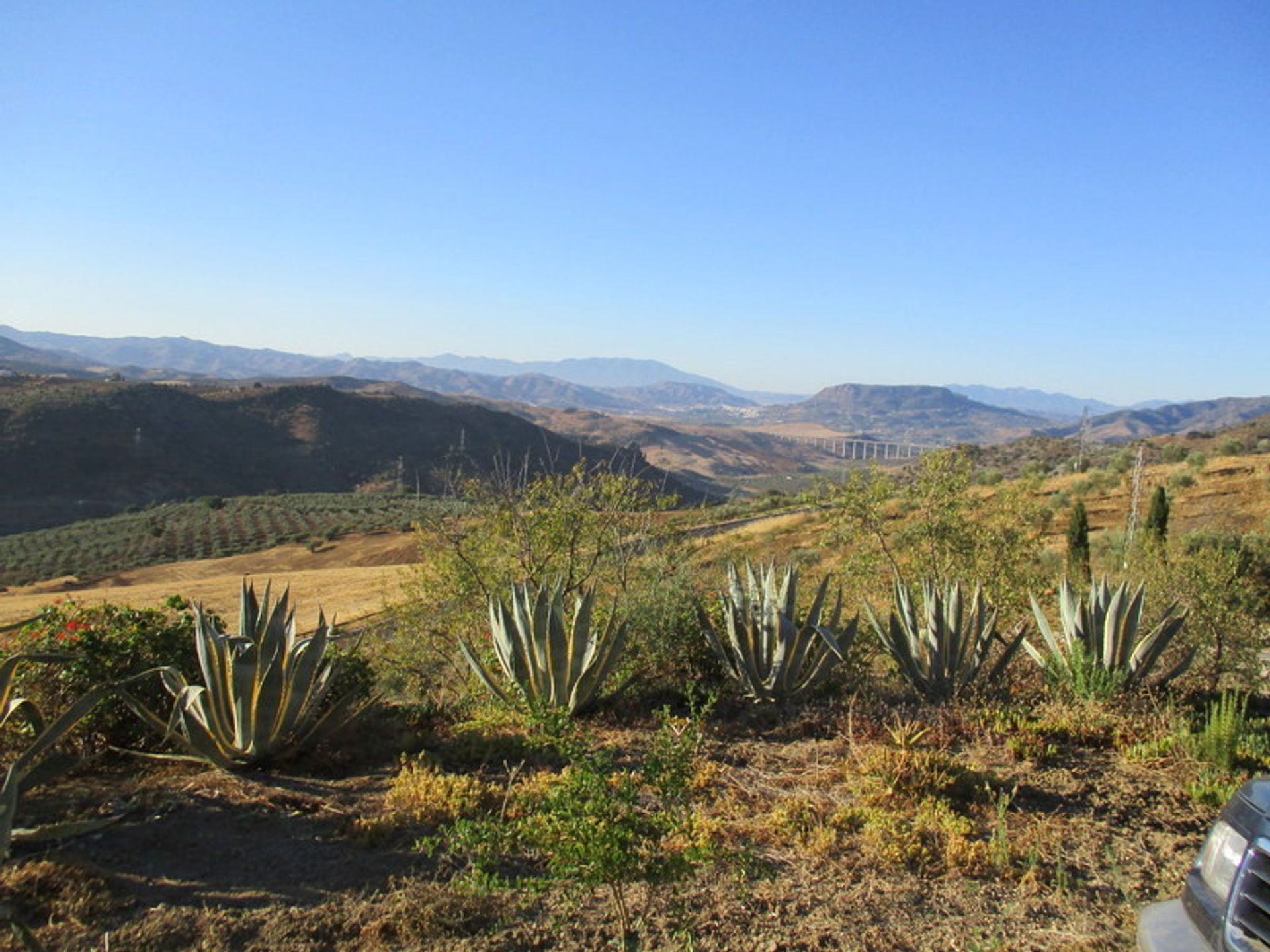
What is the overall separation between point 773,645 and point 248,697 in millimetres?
3461

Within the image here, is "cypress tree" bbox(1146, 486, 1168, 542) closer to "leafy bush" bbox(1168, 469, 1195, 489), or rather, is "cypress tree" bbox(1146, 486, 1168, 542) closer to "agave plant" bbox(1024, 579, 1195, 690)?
"leafy bush" bbox(1168, 469, 1195, 489)

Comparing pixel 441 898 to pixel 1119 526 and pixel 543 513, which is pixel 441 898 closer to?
pixel 543 513

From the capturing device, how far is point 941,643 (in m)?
6.00

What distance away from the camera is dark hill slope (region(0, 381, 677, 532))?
60.2 meters

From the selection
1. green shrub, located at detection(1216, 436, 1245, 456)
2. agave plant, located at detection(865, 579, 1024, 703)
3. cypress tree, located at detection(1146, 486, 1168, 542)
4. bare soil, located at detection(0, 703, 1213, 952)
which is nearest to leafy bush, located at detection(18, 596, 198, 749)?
bare soil, located at detection(0, 703, 1213, 952)

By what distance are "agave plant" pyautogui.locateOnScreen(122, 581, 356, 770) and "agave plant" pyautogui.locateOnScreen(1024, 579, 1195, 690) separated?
208 inches

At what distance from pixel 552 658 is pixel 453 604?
3.73 meters

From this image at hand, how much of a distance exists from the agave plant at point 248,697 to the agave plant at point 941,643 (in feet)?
13.4

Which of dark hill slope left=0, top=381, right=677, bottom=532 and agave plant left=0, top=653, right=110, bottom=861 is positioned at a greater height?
agave plant left=0, top=653, right=110, bottom=861

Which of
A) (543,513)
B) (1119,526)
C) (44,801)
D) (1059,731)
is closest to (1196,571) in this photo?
(1059,731)

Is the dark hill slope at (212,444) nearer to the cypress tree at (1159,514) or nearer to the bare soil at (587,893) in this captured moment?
the cypress tree at (1159,514)

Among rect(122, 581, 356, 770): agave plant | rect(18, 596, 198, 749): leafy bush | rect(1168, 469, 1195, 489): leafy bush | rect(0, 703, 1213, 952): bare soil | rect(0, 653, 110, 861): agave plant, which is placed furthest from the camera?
rect(1168, 469, 1195, 489): leafy bush

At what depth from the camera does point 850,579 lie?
33.1 feet

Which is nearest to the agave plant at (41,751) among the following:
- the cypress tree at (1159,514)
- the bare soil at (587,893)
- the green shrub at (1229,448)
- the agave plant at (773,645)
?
the bare soil at (587,893)
